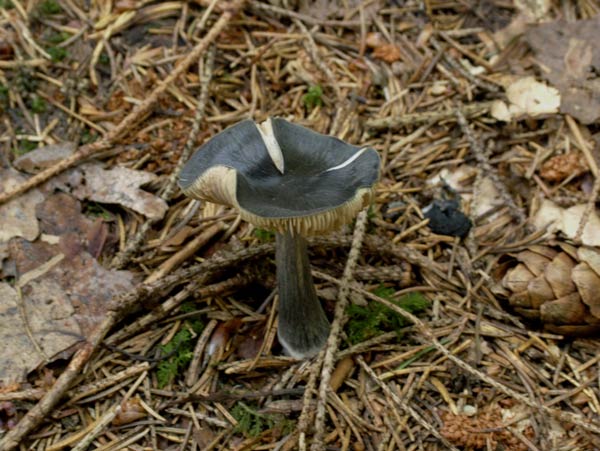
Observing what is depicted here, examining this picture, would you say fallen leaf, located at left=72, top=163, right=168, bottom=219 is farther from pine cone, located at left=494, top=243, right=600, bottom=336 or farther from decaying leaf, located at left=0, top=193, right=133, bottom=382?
pine cone, located at left=494, top=243, right=600, bottom=336

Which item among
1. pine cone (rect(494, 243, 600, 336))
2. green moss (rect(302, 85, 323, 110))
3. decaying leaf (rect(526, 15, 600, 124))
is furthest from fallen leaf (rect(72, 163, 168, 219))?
decaying leaf (rect(526, 15, 600, 124))

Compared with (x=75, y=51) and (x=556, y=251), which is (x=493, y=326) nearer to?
(x=556, y=251)

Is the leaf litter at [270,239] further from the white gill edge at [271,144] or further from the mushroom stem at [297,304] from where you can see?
the white gill edge at [271,144]

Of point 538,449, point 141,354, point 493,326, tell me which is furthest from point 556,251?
point 141,354

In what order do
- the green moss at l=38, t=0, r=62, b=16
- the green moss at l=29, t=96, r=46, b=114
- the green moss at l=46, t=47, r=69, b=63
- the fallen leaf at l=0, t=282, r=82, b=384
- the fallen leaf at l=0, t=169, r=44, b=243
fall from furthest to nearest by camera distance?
the green moss at l=38, t=0, r=62, b=16 < the green moss at l=46, t=47, r=69, b=63 < the green moss at l=29, t=96, r=46, b=114 < the fallen leaf at l=0, t=169, r=44, b=243 < the fallen leaf at l=0, t=282, r=82, b=384

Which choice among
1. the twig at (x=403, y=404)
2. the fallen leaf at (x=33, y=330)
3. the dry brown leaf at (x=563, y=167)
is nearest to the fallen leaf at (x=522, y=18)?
the dry brown leaf at (x=563, y=167)

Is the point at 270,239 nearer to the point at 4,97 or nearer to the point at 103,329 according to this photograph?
the point at 103,329
